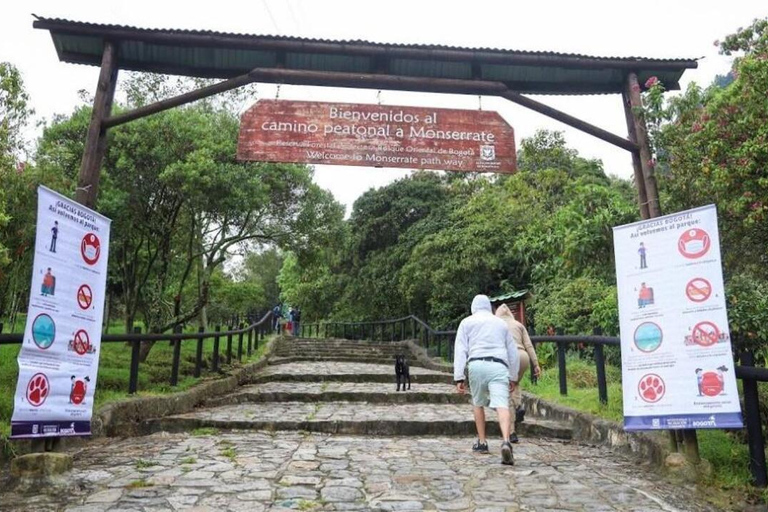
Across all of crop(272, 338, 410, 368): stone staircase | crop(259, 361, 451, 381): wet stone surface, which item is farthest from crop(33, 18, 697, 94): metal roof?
crop(272, 338, 410, 368): stone staircase

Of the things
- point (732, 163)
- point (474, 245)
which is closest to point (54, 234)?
point (732, 163)

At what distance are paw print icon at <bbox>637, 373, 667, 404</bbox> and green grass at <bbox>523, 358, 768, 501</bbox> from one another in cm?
65

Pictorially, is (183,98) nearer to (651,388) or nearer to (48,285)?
(48,285)

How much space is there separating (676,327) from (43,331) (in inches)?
183

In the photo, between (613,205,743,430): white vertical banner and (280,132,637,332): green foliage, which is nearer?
(613,205,743,430): white vertical banner

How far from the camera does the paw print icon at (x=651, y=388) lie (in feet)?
14.5

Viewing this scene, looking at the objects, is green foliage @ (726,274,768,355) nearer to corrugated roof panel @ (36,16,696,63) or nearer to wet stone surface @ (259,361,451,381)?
corrugated roof panel @ (36,16,696,63)

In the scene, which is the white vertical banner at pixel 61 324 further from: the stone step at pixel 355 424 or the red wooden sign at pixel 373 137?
the stone step at pixel 355 424

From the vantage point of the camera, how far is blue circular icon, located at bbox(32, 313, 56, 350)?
13.0 ft

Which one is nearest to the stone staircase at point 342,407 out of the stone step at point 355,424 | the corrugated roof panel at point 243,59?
the stone step at point 355,424

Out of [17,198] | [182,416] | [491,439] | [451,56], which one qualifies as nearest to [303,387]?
[182,416]

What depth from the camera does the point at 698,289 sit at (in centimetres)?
430

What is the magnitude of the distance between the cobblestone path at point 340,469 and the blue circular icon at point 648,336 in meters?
1.03

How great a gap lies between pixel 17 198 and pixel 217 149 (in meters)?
3.00
